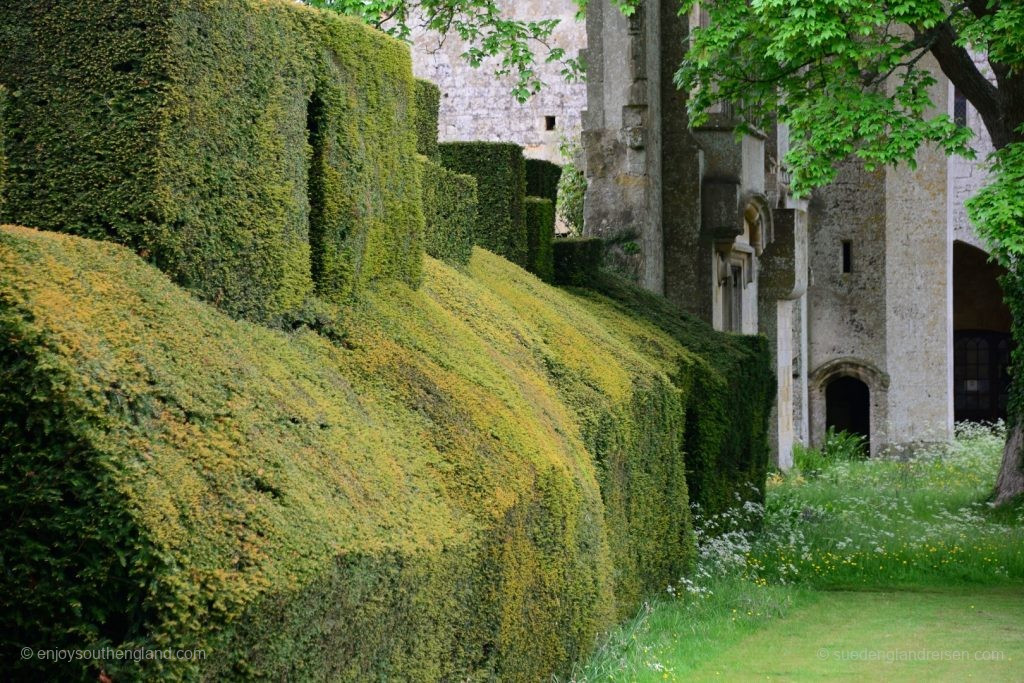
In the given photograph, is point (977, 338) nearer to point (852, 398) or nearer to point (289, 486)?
point (852, 398)

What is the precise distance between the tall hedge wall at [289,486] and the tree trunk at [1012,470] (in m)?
9.12

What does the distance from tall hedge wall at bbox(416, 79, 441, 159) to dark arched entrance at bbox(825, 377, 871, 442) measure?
22151 millimetres

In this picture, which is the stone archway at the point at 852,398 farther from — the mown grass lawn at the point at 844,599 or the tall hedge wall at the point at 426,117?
the tall hedge wall at the point at 426,117

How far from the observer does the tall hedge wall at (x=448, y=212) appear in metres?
9.83

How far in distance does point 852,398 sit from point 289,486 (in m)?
27.7

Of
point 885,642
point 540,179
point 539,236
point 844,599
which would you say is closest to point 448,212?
point 539,236

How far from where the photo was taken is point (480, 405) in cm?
737

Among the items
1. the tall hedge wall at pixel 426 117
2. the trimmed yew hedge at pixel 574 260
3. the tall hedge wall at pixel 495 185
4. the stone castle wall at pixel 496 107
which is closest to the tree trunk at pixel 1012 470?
the trimmed yew hedge at pixel 574 260

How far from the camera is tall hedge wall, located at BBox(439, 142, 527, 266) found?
12703 mm

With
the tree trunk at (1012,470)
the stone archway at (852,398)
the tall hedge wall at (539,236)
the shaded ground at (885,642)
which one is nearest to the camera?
the shaded ground at (885,642)

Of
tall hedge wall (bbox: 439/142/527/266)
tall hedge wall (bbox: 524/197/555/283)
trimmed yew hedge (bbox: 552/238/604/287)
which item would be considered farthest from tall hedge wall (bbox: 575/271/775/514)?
tall hedge wall (bbox: 439/142/527/266)

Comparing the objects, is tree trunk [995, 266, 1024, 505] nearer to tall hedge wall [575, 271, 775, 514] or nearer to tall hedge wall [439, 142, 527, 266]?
tall hedge wall [575, 271, 775, 514]

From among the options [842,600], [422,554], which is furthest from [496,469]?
[842,600]

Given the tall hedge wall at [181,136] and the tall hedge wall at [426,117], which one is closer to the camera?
the tall hedge wall at [181,136]
